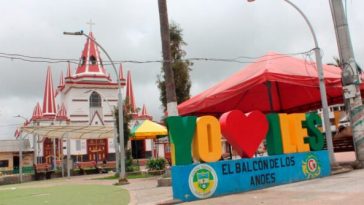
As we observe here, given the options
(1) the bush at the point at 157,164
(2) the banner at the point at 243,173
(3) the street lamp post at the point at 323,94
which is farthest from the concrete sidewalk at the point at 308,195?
(1) the bush at the point at 157,164

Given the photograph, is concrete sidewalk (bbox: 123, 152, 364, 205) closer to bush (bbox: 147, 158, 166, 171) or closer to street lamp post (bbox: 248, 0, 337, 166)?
street lamp post (bbox: 248, 0, 337, 166)

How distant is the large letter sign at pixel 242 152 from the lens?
9.45 m

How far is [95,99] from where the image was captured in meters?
47.9

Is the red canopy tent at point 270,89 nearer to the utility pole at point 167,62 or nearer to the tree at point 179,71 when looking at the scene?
the utility pole at point 167,62

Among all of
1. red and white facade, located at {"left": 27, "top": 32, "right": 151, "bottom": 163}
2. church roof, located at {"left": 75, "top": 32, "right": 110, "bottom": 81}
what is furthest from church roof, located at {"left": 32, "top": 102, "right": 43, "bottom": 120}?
church roof, located at {"left": 75, "top": 32, "right": 110, "bottom": 81}

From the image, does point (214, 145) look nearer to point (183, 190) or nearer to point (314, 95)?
point (183, 190)

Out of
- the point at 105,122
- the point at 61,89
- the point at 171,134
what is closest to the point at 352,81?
the point at 171,134

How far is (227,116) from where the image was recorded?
10414 millimetres

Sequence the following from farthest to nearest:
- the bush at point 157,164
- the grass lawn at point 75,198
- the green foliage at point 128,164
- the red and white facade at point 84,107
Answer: the red and white facade at point 84,107 < the green foliage at point 128,164 < the bush at point 157,164 < the grass lawn at point 75,198

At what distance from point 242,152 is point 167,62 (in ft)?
14.4

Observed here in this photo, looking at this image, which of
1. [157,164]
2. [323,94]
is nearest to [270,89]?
[323,94]

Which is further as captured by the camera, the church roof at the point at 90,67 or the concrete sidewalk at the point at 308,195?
the church roof at the point at 90,67

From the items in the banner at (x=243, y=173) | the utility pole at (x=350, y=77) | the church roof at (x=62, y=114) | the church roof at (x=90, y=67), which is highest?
the church roof at (x=90, y=67)

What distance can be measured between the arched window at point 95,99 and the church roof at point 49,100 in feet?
13.8
